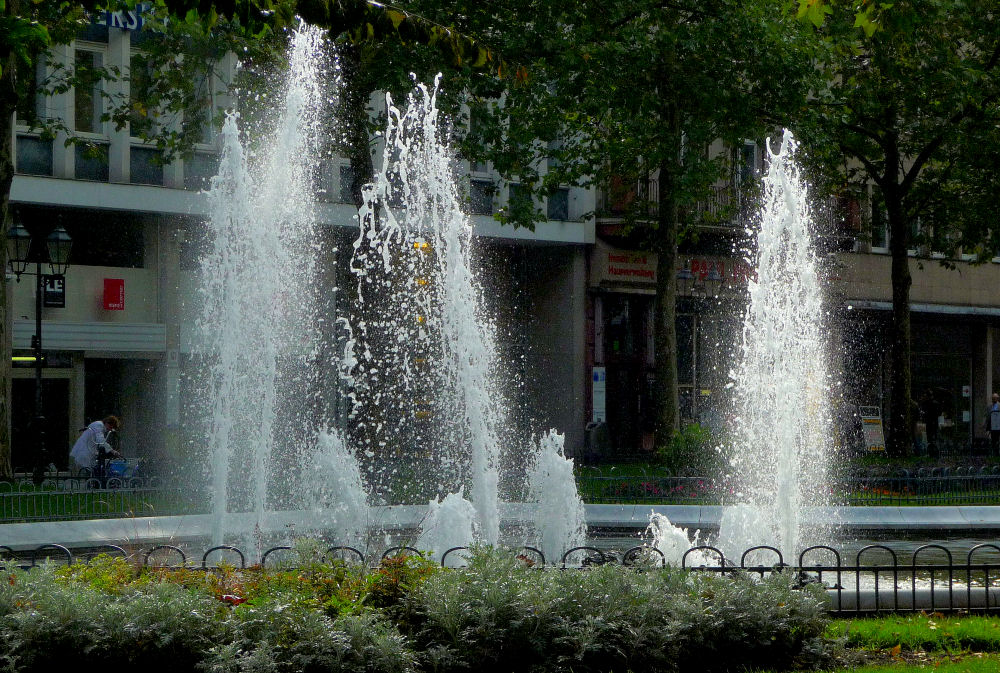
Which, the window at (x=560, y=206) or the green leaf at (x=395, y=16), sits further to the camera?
the window at (x=560, y=206)

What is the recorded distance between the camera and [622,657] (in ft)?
21.5

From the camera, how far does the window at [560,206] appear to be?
29.6 metres

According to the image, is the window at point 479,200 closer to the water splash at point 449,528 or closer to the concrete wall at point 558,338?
the concrete wall at point 558,338

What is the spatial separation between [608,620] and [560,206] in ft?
77.6

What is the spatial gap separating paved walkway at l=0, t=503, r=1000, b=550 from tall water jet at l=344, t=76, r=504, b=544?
1.62 m

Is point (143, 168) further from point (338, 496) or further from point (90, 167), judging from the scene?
point (338, 496)

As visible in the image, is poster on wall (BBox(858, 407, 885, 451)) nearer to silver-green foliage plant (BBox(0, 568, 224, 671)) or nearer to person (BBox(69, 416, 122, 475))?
person (BBox(69, 416, 122, 475))

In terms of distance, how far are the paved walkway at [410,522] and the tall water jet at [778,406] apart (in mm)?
582

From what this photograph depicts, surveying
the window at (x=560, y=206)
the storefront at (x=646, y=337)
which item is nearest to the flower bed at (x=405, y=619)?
the window at (x=560, y=206)

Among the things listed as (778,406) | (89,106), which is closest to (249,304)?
(778,406)

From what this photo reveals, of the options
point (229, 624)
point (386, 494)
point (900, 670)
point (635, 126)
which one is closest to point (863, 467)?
point (635, 126)

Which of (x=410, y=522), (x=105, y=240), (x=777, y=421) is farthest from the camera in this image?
(x=105, y=240)

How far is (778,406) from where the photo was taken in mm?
A: 13398

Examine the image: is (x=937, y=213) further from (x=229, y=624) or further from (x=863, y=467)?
(x=229, y=624)
